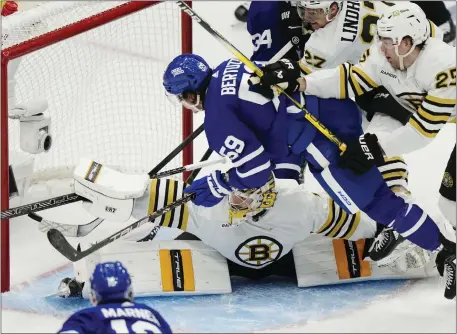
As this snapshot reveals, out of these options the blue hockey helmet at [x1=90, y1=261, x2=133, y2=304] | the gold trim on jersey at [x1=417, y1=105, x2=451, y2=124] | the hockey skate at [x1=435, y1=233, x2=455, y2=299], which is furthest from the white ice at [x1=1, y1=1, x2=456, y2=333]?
the blue hockey helmet at [x1=90, y1=261, x2=133, y2=304]

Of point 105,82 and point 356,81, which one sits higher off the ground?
point 356,81

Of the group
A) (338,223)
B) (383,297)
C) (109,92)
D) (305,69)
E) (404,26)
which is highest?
(404,26)

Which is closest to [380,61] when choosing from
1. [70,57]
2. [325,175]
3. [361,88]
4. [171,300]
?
[361,88]

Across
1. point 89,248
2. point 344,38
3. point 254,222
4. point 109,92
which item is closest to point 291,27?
point 344,38

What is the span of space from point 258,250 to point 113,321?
1.19 metres

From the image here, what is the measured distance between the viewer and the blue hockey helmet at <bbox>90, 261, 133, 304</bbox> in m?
3.26

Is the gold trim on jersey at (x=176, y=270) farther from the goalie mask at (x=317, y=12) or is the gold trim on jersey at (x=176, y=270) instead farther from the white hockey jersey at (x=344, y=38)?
the goalie mask at (x=317, y=12)

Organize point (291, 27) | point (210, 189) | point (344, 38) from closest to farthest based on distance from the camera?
point (210, 189), point (344, 38), point (291, 27)

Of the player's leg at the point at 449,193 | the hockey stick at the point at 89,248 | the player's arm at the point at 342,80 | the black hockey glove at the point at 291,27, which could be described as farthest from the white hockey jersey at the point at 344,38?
the hockey stick at the point at 89,248

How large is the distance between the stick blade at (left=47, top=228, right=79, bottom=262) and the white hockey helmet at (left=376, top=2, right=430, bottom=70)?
3.90 feet

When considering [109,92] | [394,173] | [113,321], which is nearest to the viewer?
[113,321]

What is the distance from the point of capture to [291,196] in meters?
4.36

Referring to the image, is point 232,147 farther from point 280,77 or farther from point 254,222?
point 254,222

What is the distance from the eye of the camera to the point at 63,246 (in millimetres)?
4141
